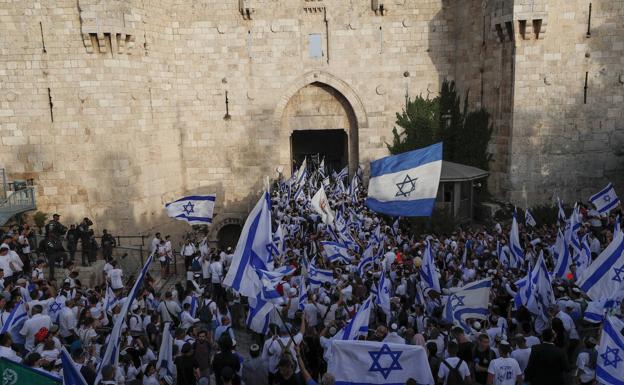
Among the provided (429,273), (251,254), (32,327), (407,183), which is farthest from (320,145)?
(32,327)

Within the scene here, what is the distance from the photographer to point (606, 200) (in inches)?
563

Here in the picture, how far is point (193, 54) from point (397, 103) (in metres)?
8.63

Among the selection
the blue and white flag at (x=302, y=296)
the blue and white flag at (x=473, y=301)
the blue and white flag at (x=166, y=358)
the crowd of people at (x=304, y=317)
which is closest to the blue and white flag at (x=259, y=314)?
the crowd of people at (x=304, y=317)

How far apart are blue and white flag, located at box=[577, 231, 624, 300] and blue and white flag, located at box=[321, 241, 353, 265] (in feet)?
16.4

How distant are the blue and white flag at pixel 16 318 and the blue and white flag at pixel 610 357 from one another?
8593 mm

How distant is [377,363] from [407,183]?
4711mm

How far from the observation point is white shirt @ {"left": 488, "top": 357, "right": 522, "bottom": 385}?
6.35 meters

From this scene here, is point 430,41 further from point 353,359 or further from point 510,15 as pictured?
point 353,359

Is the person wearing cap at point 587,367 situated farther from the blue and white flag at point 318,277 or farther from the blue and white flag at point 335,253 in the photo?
the blue and white flag at point 335,253

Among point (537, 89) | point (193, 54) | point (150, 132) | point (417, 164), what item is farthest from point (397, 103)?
point (417, 164)

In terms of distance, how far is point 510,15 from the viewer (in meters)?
18.0

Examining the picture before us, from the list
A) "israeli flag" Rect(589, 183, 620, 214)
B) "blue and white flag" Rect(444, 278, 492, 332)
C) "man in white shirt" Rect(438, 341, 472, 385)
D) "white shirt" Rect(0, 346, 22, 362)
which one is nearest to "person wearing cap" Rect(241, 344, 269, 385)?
"man in white shirt" Rect(438, 341, 472, 385)

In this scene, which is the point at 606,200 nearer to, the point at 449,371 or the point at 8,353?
the point at 449,371

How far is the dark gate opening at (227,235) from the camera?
23.4 metres
